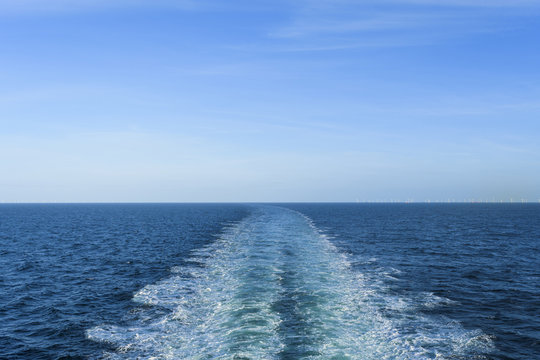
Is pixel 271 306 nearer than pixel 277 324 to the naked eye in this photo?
No

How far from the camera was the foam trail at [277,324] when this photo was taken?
1566 cm

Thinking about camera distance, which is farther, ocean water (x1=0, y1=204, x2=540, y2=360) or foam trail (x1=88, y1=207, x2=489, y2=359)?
ocean water (x1=0, y1=204, x2=540, y2=360)

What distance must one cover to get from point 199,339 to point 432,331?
11.7 m

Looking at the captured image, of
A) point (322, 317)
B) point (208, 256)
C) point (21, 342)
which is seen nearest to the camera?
point (21, 342)

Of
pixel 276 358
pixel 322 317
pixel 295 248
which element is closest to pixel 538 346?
pixel 322 317

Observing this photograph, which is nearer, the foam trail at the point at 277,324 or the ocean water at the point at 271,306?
the foam trail at the point at 277,324

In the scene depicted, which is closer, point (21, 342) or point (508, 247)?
point (21, 342)

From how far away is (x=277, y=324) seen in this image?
18250mm

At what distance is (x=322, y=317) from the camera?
19609mm

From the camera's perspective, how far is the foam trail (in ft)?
51.4

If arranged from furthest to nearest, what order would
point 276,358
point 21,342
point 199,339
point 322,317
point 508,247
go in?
point 508,247
point 322,317
point 21,342
point 199,339
point 276,358

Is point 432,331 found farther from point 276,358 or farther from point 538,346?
point 276,358

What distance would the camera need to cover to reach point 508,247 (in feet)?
168

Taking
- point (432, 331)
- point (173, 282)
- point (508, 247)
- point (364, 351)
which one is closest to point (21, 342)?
point (173, 282)
